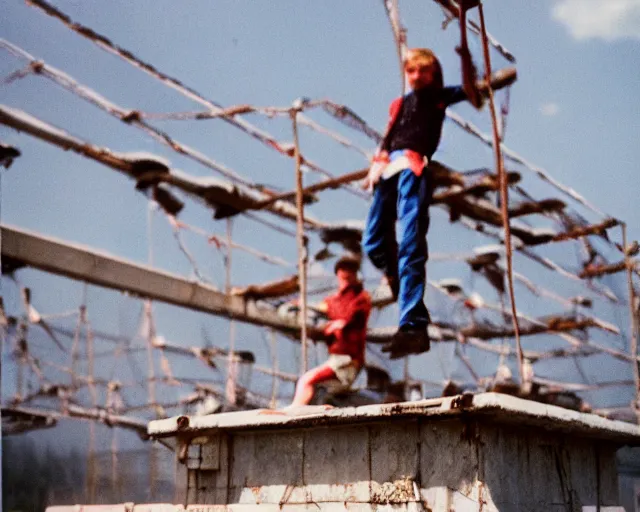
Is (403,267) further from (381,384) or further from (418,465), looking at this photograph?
(381,384)

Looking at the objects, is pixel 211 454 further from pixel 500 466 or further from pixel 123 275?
pixel 123 275

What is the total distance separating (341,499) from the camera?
18.5 ft

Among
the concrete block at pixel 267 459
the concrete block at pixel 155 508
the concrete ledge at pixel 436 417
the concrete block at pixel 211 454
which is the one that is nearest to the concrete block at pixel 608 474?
the concrete ledge at pixel 436 417

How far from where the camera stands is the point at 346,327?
26.6ft

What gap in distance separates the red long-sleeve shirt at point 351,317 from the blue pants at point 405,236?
0.43m

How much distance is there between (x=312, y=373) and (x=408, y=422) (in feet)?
6.81

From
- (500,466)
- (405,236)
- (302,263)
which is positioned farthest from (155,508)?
(302,263)

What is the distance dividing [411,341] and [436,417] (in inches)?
Answer: 84.0

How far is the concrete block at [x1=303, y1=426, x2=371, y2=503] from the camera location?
221 inches

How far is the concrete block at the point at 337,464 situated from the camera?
18.4 ft

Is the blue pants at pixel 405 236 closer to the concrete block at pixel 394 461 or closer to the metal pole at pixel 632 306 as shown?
the concrete block at pixel 394 461

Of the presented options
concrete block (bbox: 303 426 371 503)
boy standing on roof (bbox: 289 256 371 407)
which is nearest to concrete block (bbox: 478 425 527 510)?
concrete block (bbox: 303 426 371 503)

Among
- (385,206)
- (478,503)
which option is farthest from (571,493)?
(385,206)

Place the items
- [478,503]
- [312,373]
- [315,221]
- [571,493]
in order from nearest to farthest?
[478,503] < [571,493] < [312,373] < [315,221]
